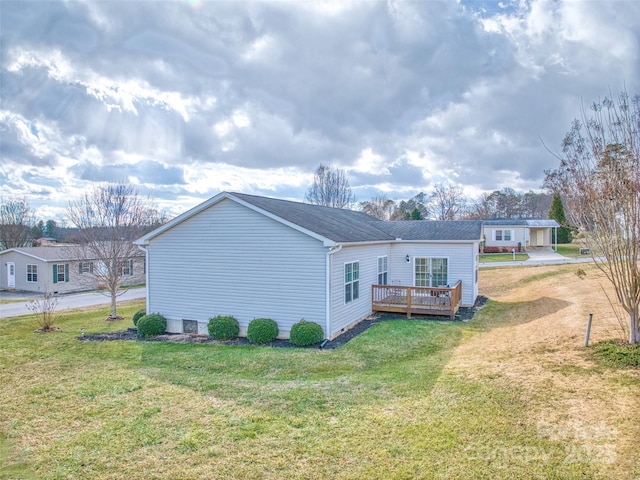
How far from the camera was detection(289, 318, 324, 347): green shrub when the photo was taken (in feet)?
33.7

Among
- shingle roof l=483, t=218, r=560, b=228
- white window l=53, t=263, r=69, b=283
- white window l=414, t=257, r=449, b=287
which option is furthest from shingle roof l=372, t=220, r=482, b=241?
white window l=53, t=263, r=69, b=283

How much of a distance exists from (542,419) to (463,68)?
1294 centimetres

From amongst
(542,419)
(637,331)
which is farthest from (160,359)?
(637,331)

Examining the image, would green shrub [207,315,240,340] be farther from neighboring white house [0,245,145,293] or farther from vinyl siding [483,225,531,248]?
vinyl siding [483,225,531,248]

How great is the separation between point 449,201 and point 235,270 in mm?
47150

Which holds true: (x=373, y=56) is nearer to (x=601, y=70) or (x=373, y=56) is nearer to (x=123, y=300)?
(x=601, y=70)

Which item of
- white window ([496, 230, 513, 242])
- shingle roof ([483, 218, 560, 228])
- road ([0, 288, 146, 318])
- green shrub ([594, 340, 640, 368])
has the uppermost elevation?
shingle roof ([483, 218, 560, 228])

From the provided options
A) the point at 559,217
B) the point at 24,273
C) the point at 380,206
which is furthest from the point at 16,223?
the point at 559,217

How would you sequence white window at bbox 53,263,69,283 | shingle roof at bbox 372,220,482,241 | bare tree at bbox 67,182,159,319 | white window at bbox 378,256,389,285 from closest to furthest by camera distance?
1. white window at bbox 378,256,389,285
2. shingle roof at bbox 372,220,482,241
3. bare tree at bbox 67,182,159,319
4. white window at bbox 53,263,69,283

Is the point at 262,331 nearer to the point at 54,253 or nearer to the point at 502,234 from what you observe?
the point at 54,253

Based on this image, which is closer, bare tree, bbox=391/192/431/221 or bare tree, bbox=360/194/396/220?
bare tree, bbox=360/194/396/220

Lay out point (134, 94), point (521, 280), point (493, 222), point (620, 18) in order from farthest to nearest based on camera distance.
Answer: point (493, 222), point (521, 280), point (134, 94), point (620, 18)

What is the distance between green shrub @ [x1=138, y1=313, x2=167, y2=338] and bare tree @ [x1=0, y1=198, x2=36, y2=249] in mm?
35318

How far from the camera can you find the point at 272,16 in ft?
39.0
